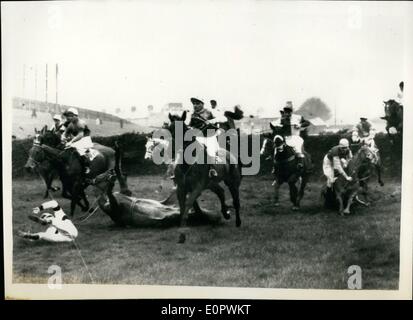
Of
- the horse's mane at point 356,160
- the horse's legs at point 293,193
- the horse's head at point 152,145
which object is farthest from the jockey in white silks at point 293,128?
the horse's head at point 152,145

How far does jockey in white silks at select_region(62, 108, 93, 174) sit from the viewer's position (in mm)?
7984

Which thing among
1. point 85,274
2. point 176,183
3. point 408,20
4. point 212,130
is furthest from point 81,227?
point 408,20

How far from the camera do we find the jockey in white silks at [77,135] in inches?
314

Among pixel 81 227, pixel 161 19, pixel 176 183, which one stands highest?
pixel 161 19

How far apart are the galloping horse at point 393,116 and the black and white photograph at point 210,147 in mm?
13

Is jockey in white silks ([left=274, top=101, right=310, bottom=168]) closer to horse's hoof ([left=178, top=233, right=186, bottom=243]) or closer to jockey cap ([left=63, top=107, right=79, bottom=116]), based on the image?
horse's hoof ([left=178, top=233, right=186, bottom=243])

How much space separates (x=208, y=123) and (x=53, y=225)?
2.46 m

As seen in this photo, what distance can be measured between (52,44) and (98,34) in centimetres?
62

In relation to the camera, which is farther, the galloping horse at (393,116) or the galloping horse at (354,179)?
Answer: the galloping horse at (354,179)

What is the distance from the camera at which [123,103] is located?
7891 millimetres

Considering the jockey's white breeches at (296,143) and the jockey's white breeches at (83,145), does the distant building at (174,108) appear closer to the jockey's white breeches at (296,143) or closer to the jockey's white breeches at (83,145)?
the jockey's white breeches at (83,145)

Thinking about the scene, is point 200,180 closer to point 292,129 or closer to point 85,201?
point 292,129

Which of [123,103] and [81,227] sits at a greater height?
[123,103]

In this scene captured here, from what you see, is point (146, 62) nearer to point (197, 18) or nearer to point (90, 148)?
point (197, 18)
